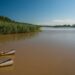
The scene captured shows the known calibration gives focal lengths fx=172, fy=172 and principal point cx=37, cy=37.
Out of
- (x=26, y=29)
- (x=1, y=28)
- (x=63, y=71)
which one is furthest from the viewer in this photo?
(x=26, y=29)

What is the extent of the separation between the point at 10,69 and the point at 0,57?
2151 mm

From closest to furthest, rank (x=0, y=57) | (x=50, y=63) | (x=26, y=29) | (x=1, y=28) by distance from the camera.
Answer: (x=50, y=63) → (x=0, y=57) → (x=1, y=28) → (x=26, y=29)

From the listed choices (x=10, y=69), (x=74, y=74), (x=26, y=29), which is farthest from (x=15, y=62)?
(x=26, y=29)

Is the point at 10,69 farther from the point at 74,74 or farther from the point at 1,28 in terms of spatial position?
the point at 1,28

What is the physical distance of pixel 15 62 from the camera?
7.84 metres

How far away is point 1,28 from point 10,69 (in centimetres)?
1907

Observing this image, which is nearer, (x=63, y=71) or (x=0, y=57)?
(x=63, y=71)

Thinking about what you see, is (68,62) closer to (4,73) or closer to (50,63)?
(50,63)

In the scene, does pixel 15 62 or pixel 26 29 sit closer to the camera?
pixel 15 62

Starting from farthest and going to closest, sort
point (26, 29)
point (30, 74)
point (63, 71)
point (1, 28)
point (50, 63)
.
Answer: point (26, 29) < point (1, 28) < point (50, 63) < point (63, 71) < point (30, 74)

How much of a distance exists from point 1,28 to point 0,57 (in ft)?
55.6

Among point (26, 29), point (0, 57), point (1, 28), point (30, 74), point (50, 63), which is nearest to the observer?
point (30, 74)

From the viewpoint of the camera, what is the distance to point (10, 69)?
6848mm

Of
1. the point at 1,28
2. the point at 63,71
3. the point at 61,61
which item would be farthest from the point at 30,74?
the point at 1,28
